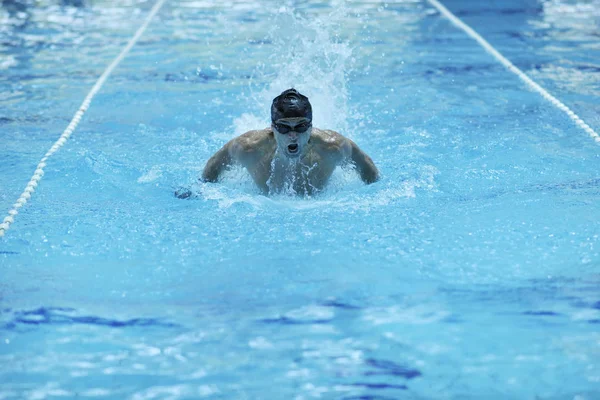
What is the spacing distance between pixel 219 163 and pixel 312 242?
0.77 meters

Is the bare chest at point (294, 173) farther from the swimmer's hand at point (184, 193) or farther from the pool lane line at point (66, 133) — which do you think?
the pool lane line at point (66, 133)

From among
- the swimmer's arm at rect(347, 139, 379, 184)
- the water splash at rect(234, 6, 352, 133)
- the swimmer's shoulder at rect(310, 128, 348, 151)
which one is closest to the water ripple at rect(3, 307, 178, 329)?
the swimmer's shoulder at rect(310, 128, 348, 151)

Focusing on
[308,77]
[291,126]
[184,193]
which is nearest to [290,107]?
[291,126]

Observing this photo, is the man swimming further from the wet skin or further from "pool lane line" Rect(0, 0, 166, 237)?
"pool lane line" Rect(0, 0, 166, 237)

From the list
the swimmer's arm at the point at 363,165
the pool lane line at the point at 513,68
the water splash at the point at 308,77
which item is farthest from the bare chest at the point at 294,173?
the pool lane line at the point at 513,68

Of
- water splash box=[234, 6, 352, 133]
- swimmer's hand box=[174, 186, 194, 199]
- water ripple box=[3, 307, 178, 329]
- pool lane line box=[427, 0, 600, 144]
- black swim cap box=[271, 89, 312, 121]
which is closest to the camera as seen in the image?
water ripple box=[3, 307, 178, 329]

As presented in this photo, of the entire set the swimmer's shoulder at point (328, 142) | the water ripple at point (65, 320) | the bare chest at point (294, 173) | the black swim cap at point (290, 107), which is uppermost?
the black swim cap at point (290, 107)

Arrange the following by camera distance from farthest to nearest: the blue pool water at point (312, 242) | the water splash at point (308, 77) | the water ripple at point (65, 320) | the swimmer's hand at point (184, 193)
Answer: the water splash at point (308, 77), the swimmer's hand at point (184, 193), the water ripple at point (65, 320), the blue pool water at point (312, 242)

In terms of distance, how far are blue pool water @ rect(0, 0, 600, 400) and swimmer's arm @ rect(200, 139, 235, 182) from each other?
76 millimetres

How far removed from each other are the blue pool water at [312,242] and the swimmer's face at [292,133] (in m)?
0.29

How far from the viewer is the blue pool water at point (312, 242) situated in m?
2.52

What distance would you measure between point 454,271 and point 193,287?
100 centimetres

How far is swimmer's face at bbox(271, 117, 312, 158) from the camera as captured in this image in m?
3.55

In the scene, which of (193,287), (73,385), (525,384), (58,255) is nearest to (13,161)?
(58,255)
